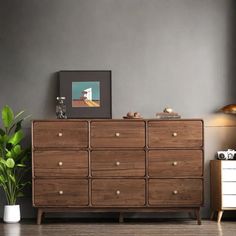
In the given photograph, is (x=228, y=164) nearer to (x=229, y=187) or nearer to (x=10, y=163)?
(x=229, y=187)

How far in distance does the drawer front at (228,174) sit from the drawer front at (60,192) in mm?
1268

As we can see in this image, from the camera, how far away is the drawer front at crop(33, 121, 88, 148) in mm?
6199

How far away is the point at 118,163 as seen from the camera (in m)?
6.20

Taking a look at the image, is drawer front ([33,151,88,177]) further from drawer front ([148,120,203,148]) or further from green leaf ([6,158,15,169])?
drawer front ([148,120,203,148])

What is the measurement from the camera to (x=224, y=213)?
6609 mm

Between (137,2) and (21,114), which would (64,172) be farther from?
(137,2)

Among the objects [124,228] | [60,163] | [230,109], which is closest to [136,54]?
[230,109]

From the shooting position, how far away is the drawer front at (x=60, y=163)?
6.20 m

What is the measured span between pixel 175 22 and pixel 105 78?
88cm

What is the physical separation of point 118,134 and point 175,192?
0.74 meters

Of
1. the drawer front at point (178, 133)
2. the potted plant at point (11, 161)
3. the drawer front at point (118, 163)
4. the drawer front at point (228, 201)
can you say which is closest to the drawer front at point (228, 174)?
the drawer front at point (228, 201)

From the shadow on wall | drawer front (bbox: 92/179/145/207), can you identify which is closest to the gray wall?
the shadow on wall

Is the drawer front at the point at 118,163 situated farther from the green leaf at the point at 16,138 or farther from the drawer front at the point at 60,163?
the green leaf at the point at 16,138

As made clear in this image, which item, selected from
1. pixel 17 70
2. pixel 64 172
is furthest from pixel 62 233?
pixel 17 70
